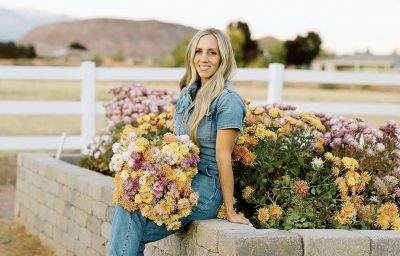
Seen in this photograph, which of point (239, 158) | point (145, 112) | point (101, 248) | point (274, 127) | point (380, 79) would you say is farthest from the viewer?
point (380, 79)

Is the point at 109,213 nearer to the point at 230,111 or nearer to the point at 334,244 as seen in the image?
the point at 230,111

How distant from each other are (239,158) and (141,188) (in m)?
0.73

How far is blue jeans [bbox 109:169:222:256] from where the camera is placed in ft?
14.7

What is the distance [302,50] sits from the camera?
59.1 metres

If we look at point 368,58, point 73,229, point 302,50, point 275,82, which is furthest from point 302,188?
point 302,50

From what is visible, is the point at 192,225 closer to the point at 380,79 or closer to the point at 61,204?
the point at 61,204

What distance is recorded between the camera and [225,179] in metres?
4.43

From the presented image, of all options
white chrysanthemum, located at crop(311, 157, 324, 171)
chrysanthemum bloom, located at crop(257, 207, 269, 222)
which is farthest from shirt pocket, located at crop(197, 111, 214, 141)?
white chrysanthemum, located at crop(311, 157, 324, 171)

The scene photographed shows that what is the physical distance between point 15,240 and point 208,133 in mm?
3830

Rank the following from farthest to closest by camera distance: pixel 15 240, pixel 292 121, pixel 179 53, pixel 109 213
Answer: pixel 179 53, pixel 15 240, pixel 109 213, pixel 292 121

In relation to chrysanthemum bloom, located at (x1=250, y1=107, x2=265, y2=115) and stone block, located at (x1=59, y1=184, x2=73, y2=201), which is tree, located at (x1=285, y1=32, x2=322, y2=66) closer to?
stone block, located at (x1=59, y1=184, x2=73, y2=201)

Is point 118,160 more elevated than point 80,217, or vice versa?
point 118,160

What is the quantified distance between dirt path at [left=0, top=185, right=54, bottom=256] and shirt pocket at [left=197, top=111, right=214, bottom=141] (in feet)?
10.5

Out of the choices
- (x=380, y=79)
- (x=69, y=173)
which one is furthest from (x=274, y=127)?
(x=380, y=79)
